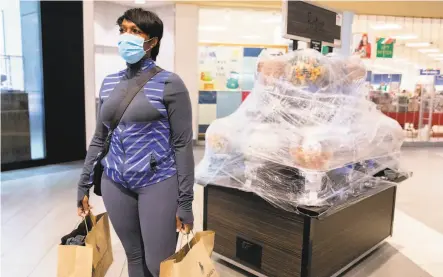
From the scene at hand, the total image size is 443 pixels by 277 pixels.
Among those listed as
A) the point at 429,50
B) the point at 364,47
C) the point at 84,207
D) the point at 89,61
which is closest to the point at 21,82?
the point at 89,61

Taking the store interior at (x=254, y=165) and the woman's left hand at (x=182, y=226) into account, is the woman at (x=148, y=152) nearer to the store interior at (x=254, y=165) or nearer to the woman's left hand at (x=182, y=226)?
the woman's left hand at (x=182, y=226)

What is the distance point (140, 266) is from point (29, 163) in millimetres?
4471

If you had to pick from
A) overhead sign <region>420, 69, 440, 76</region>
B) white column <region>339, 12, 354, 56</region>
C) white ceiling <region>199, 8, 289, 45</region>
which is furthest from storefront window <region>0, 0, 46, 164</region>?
overhead sign <region>420, 69, 440, 76</region>

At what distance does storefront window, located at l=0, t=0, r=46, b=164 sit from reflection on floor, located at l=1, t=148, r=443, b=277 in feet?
1.24

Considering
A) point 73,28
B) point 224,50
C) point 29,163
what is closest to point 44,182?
point 29,163

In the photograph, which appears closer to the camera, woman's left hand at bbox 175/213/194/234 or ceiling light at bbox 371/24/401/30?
woman's left hand at bbox 175/213/194/234

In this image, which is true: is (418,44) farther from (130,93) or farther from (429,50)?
(130,93)

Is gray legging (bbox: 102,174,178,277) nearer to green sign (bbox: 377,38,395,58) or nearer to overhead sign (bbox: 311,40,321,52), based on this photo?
Answer: overhead sign (bbox: 311,40,321,52)

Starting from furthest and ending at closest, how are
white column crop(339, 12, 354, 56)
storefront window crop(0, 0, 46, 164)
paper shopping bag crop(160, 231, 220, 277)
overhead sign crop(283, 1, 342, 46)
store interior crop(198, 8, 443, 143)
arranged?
1. store interior crop(198, 8, 443, 143)
2. white column crop(339, 12, 354, 56)
3. storefront window crop(0, 0, 46, 164)
4. overhead sign crop(283, 1, 342, 46)
5. paper shopping bag crop(160, 231, 220, 277)

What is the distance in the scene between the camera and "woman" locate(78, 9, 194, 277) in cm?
146

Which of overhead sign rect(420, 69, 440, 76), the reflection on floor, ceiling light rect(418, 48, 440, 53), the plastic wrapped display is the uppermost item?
ceiling light rect(418, 48, 440, 53)

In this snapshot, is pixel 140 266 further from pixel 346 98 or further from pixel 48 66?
pixel 48 66

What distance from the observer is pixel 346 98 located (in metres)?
2.54

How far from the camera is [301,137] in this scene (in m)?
2.16
